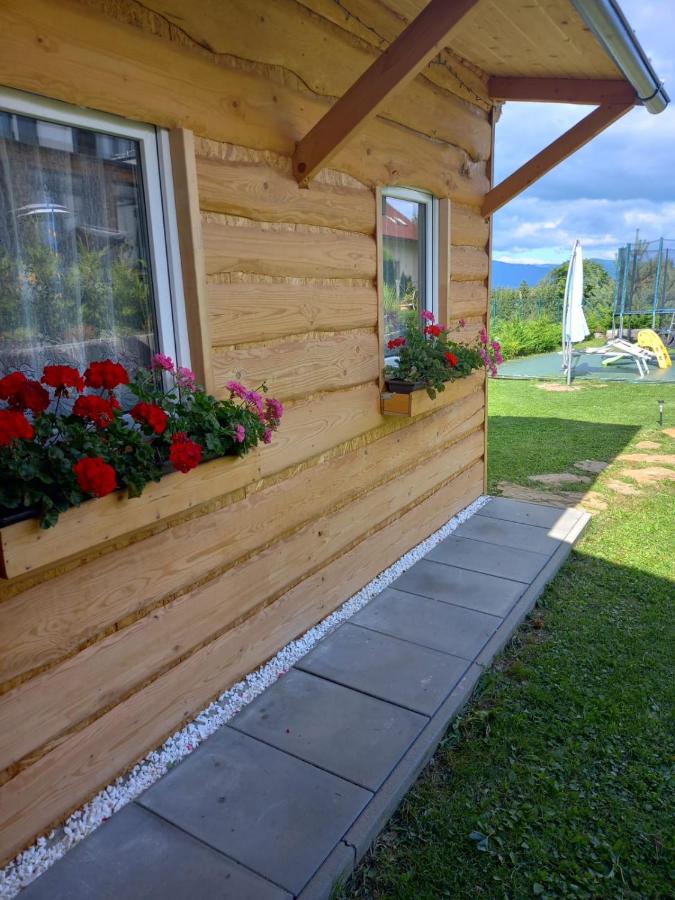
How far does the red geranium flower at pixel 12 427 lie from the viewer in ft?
4.39

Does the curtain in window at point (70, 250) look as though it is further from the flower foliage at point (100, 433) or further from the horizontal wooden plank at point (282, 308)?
the horizontal wooden plank at point (282, 308)

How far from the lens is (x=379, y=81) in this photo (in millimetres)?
2186

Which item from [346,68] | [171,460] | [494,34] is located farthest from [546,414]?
[171,460]

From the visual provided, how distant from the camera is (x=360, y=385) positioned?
10.0 ft

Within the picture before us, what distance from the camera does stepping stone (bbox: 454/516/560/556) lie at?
3820 millimetres

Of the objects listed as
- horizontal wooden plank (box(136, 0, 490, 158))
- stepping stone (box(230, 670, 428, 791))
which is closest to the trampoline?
horizontal wooden plank (box(136, 0, 490, 158))

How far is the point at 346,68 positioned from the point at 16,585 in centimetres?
246

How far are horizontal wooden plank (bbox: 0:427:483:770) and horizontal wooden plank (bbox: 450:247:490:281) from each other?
156 centimetres

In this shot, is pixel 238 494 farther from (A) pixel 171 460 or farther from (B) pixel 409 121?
(B) pixel 409 121

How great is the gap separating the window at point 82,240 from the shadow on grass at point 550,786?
1.68 meters

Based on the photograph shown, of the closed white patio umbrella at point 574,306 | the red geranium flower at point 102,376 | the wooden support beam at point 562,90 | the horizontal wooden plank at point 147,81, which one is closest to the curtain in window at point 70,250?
the horizontal wooden plank at point 147,81

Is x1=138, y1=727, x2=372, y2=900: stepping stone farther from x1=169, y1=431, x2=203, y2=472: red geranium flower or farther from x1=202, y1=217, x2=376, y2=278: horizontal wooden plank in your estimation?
x1=202, y1=217, x2=376, y2=278: horizontal wooden plank

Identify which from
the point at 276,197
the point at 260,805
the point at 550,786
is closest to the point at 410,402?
the point at 276,197

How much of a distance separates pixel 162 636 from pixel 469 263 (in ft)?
10.5
